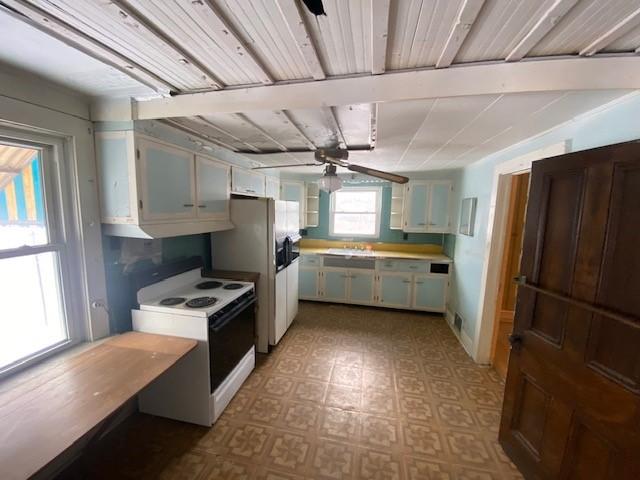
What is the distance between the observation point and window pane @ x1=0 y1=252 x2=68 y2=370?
1391 millimetres

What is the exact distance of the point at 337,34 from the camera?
3.18 feet

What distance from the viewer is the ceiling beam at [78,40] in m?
0.87

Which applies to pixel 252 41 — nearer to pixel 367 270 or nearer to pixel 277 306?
pixel 277 306

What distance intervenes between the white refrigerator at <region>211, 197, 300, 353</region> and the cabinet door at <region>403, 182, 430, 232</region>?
7.22 feet

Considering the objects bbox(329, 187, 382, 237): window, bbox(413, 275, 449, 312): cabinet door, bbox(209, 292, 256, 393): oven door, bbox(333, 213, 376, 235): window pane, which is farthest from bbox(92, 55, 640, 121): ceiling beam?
bbox(333, 213, 376, 235): window pane

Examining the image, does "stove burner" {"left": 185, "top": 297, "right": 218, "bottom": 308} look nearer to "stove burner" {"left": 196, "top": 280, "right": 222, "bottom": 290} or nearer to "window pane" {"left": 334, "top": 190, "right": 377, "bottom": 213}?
"stove burner" {"left": 196, "top": 280, "right": 222, "bottom": 290}

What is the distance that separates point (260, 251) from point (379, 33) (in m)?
2.21

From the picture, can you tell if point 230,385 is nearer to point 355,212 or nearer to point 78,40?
point 78,40

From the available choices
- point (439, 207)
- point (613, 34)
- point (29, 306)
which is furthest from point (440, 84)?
point (439, 207)

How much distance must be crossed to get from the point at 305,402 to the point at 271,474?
61cm

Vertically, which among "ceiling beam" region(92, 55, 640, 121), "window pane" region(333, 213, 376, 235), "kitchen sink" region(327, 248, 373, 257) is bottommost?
"kitchen sink" region(327, 248, 373, 257)

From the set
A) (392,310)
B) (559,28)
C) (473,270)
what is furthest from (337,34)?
(392,310)

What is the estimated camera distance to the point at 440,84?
1.18 metres

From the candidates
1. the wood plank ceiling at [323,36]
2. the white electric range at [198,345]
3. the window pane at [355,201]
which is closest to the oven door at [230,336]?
the white electric range at [198,345]
